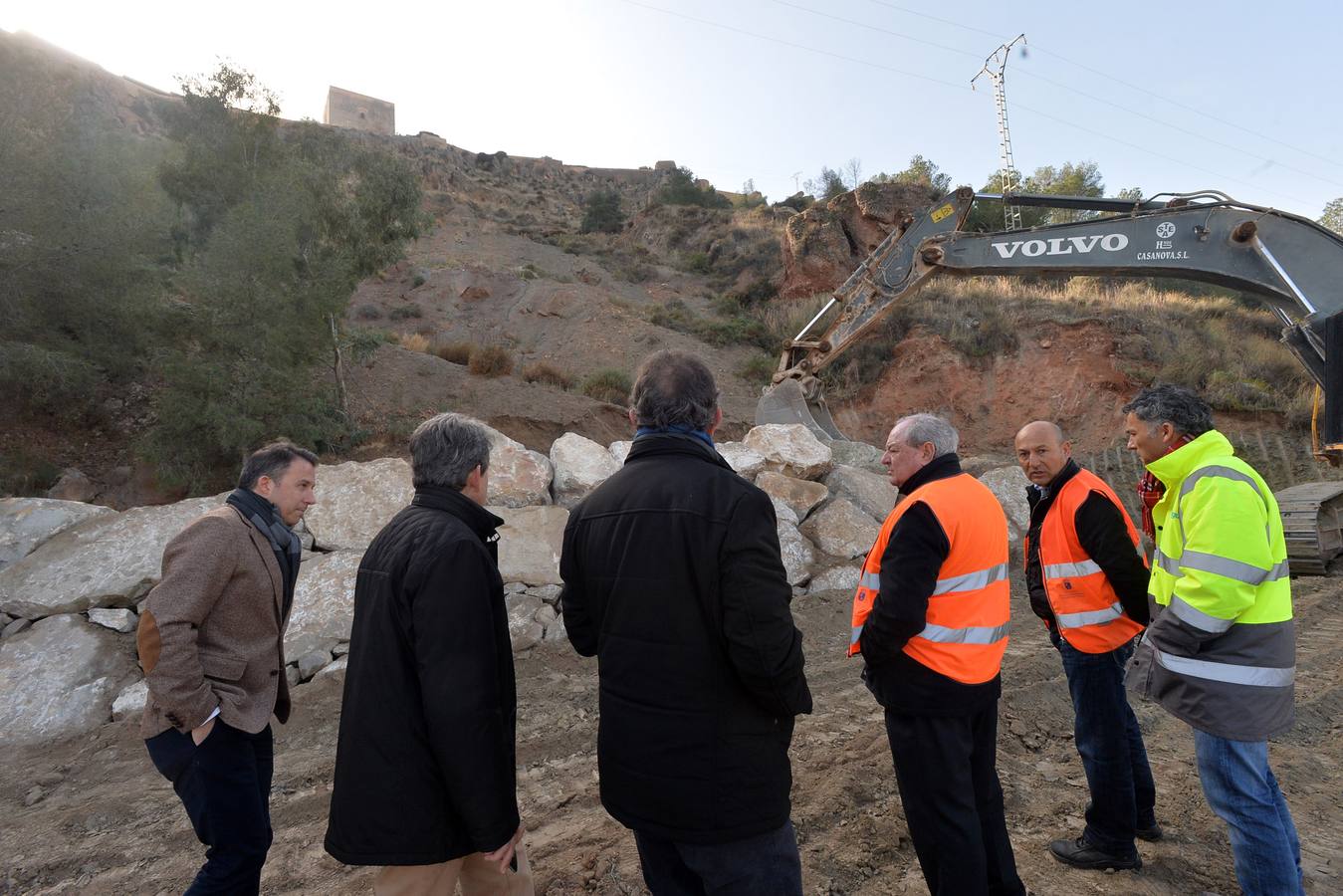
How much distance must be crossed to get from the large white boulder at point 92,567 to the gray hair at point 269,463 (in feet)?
12.0

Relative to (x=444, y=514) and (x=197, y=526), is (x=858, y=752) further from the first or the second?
(x=197, y=526)

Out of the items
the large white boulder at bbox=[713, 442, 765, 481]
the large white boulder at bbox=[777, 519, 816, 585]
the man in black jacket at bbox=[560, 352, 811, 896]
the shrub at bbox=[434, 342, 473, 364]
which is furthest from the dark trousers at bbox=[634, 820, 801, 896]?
the shrub at bbox=[434, 342, 473, 364]

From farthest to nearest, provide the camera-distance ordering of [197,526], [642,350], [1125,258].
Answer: [642,350] → [1125,258] → [197,526]

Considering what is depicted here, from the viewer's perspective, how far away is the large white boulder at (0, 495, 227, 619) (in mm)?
5500

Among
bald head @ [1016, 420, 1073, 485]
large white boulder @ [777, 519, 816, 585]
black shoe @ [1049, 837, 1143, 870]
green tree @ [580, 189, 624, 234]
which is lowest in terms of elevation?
black shoe @ [1049, 837, 1143, 870]

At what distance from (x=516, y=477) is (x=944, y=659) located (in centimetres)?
575

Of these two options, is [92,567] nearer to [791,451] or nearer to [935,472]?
[935,472]

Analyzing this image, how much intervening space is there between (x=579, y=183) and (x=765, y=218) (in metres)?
29.1

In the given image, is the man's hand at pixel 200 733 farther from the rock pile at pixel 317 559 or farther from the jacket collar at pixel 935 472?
the rock pile at pixel 317 559

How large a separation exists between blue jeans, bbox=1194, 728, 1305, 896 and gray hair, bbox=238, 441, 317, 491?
3.68 m

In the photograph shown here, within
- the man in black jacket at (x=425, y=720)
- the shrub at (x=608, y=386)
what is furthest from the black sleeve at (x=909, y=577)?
the shrub at (x=608, y=386)

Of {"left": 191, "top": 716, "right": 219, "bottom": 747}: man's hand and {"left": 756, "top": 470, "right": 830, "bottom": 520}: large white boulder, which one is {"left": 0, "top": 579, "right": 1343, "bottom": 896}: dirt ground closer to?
{"left": 191, "top": 716, "right": 219, "bottom": 747}: man's hand

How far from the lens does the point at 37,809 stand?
157 inches

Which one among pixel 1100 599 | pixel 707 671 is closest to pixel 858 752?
pixel 1100 599
